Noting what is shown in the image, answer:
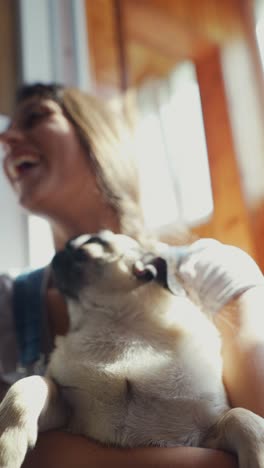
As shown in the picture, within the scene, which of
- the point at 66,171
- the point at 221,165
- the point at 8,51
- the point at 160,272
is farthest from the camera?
the point at 8,51

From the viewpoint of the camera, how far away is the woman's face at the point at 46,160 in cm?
106

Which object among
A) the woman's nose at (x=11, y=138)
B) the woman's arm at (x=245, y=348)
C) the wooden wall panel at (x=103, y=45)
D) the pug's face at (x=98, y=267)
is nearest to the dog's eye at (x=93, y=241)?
the pug's face at (x=98, y=267)

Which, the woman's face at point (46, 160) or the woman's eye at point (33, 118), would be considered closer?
the woman's face at point (46, 160)

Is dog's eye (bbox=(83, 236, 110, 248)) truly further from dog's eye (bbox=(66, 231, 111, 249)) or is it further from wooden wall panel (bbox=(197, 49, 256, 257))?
wooden wall panel (bbox=(197, 49, 256, 257))

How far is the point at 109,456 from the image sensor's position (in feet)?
2.10

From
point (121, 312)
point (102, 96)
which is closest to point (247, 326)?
point (121, 312)

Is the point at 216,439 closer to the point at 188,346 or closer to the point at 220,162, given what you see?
the point at 188,346

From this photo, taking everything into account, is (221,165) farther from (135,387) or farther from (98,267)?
(135,387)

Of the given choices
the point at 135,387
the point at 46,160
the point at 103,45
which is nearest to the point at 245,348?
the point at 135,387

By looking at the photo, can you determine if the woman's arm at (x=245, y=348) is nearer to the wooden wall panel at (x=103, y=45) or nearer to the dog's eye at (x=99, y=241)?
the dog's eye at (x=99, y=241)

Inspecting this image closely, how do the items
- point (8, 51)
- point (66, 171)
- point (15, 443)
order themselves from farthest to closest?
point (8, 51)
point (66, 171)
point (15, 443)

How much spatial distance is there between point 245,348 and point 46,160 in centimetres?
58

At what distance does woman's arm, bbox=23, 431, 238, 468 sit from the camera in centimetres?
62

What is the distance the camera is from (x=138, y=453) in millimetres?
641
